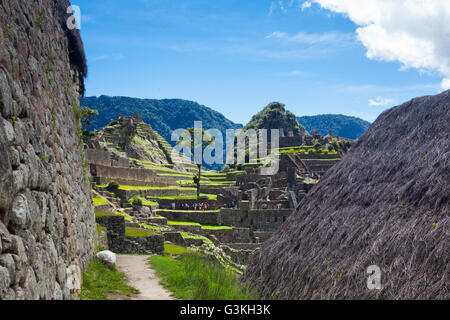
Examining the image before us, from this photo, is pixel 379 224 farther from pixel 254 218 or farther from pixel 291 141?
pixel 291 141

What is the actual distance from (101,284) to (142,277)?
206cm

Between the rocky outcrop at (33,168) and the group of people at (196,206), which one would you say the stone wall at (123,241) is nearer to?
the rocky outcrop at (33,168)

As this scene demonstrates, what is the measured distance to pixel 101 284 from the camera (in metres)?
7.96

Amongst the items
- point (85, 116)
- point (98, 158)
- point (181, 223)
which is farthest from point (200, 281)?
point (98, 158)

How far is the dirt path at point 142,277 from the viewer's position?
7902mm

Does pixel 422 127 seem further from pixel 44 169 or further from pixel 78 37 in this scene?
pixel 78 37

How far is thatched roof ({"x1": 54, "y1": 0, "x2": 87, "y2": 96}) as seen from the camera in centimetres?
957

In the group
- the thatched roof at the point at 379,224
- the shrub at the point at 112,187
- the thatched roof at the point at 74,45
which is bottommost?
the shrub at the point at 112,187

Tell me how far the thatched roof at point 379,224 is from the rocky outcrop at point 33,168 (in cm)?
352

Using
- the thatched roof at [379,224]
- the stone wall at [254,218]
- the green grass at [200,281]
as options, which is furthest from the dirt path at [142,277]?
the stone wall at [254,218]

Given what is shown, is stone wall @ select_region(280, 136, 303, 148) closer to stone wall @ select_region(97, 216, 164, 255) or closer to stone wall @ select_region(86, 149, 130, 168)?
stone wall @ select_region(86, 149, 130, 168)
